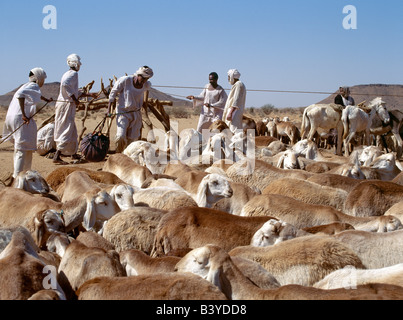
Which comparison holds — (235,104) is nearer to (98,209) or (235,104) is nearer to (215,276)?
(98,209)

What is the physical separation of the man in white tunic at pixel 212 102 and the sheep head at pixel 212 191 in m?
6.92

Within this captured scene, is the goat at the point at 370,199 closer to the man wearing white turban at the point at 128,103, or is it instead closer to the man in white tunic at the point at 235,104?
the man in white tunic at the point at 235,104

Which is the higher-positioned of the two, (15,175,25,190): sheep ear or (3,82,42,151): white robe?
(3,82,42,151): white robe

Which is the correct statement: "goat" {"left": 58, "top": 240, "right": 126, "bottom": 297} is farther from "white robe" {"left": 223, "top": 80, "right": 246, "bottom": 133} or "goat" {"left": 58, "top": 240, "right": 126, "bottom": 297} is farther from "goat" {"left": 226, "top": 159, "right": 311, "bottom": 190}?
"white robe" {"left": 223, "top": 80, "right": 246, "bottom": 133}

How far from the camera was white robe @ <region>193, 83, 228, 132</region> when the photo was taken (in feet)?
46.9

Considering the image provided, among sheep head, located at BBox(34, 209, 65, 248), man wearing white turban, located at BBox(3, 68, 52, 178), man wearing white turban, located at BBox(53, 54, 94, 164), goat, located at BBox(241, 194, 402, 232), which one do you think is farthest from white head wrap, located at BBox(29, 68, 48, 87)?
goat, located at BBox(241, 194, 402, 232)

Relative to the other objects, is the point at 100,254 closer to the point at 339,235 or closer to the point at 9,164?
the point at 339,235

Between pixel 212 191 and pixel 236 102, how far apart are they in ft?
20.9

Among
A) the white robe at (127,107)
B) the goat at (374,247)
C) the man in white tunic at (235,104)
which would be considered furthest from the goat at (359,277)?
the white robe at (127,107)

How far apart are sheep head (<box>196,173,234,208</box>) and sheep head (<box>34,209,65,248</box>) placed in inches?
72.3

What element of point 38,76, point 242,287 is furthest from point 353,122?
point 242,287

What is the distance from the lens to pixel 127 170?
9.67m
